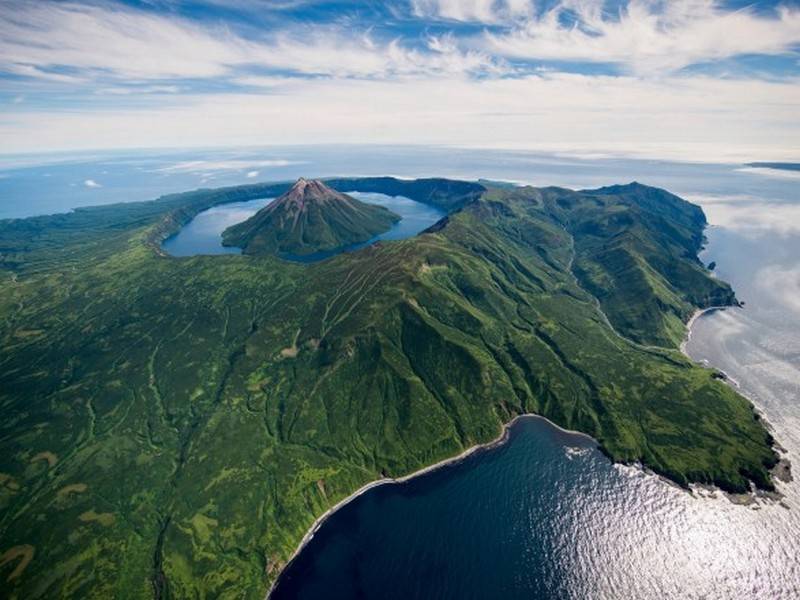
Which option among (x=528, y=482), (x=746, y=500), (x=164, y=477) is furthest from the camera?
(x=164, y=477)

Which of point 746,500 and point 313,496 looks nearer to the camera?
point 746,500

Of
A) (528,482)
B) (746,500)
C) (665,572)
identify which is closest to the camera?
(665,572)

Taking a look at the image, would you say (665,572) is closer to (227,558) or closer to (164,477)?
(227,558)

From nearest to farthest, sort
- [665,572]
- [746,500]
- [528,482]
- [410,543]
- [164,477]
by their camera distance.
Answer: [665,572]
[410,543]
[746,500]
[528,482]
[164,477]

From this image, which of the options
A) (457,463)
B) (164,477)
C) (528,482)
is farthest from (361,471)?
(164,477)

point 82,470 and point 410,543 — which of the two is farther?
point 82,470

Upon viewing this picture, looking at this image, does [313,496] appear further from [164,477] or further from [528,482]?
[528,482]

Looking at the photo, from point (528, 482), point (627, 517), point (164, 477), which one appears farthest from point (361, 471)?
point (627, 517)

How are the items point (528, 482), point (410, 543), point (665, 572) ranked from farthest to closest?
point (528, 482) → point (410, 543) → point (665, 572)
